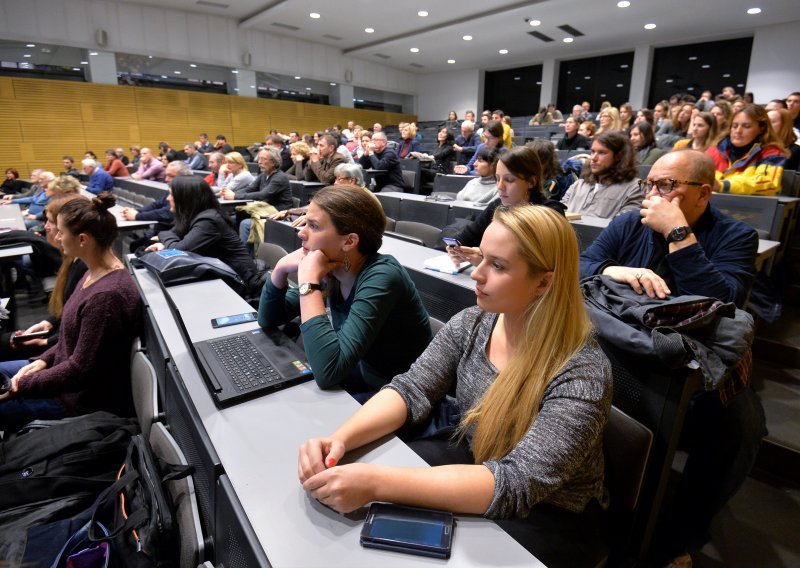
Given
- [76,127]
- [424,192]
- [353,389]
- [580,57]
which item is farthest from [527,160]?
[580,57]

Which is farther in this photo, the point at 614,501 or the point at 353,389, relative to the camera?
the point at 353,389

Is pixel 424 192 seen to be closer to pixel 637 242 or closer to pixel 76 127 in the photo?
pixel 637 242

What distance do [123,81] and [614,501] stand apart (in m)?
13.5

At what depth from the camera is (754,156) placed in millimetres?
3213

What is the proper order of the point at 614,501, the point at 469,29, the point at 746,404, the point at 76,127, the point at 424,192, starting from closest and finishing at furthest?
the point at 614,501
the point at 746,404
the point at 424,192
the point at 76,127
the point at 469,29

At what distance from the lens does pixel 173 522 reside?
987mm

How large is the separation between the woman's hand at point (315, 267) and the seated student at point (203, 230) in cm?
144

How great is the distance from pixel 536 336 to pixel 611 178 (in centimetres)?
243

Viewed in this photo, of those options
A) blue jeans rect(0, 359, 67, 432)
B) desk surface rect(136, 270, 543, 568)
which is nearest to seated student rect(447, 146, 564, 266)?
desk surface rect(136, 270, 543, 568)

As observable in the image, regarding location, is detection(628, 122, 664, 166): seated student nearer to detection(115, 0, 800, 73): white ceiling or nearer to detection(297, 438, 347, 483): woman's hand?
detection(297, 438, 347, 483): woman's hand

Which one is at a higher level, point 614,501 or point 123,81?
point 123,81

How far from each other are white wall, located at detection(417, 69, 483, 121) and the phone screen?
16.3 metres

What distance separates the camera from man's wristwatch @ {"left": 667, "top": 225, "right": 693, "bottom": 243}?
1.56 m

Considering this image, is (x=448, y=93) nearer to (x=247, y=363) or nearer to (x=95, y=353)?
(x=95, y=353)
